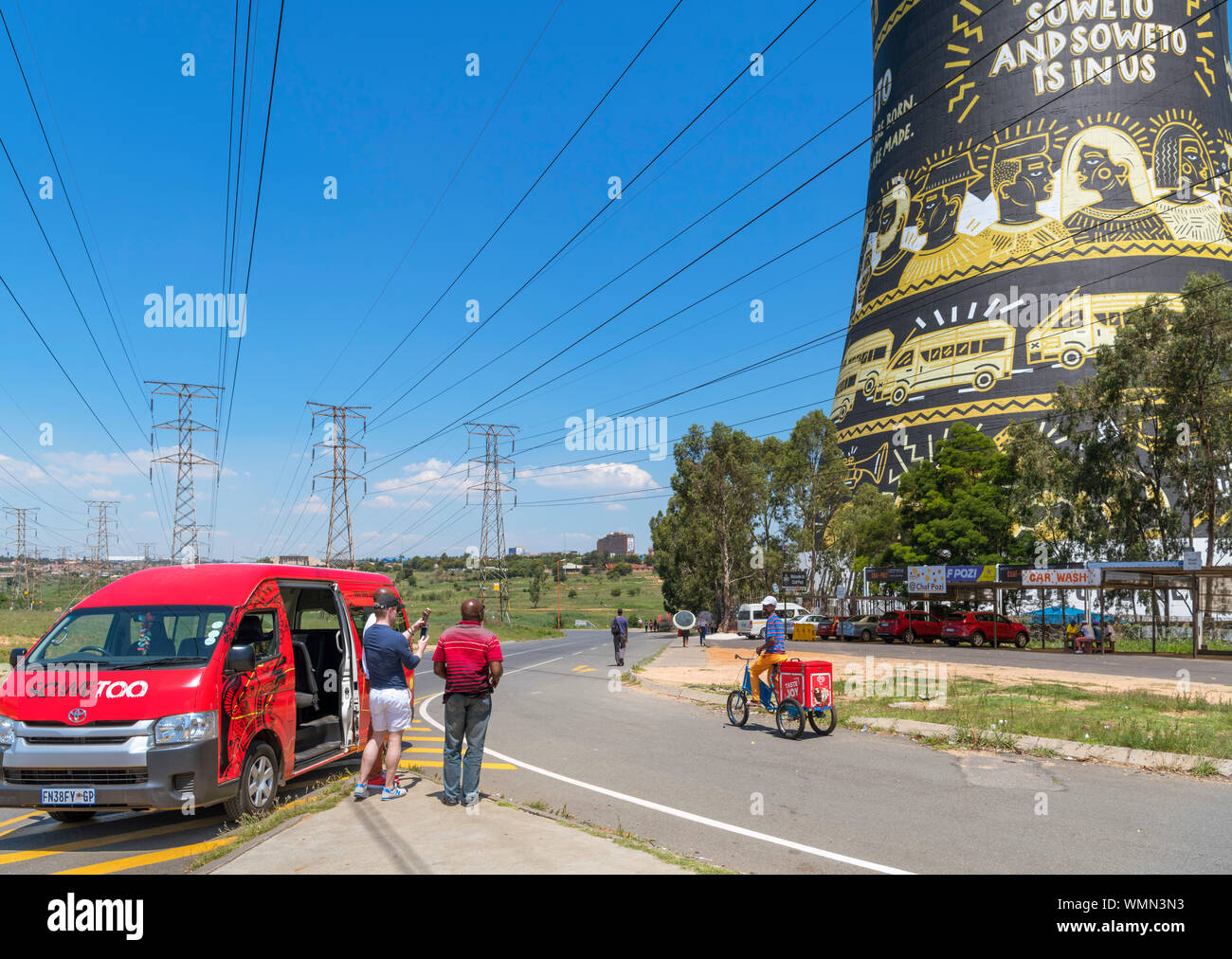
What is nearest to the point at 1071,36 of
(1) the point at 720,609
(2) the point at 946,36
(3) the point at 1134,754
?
(2) the point at 946,36

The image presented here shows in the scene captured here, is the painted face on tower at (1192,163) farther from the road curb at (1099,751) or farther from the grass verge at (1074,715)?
the road curb at (1099,751)

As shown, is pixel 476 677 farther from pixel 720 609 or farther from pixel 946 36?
pixel 946 36

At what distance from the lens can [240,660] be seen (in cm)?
706

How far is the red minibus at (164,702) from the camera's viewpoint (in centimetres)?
650

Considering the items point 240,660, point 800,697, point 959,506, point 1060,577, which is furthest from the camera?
point 959,506

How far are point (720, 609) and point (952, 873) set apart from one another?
2394 inches

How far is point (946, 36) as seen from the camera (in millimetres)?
64938

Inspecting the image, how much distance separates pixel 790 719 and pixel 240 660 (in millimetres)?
8492

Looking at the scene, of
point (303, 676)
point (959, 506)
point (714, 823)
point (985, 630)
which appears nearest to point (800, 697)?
point (714, 823)

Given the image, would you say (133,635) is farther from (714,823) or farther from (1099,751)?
(1099,751)

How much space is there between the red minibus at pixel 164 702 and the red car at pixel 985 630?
119ft

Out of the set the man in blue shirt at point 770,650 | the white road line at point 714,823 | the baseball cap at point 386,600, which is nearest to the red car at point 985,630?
the man in blue shirt at point 770,650

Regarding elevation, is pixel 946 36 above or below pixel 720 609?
above
